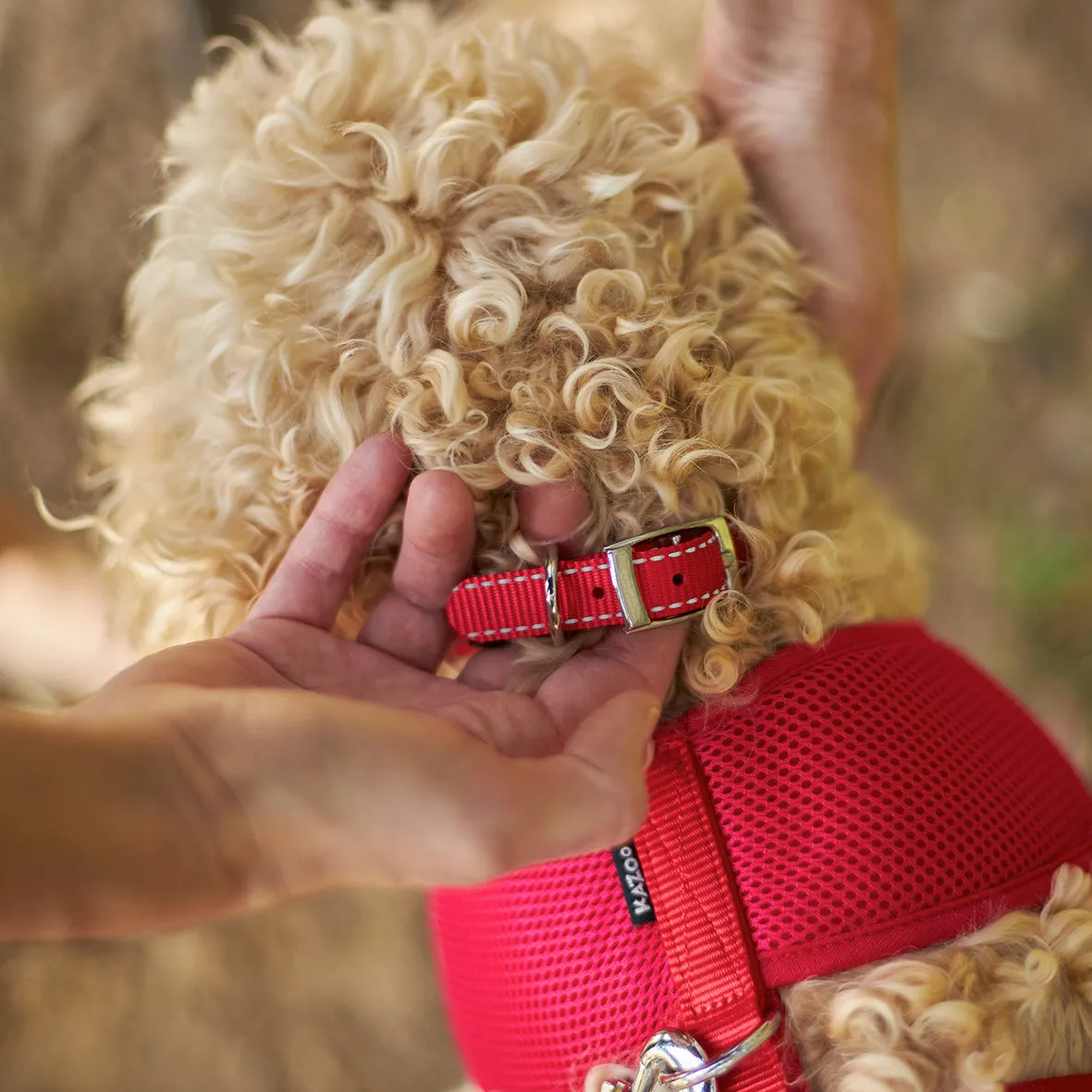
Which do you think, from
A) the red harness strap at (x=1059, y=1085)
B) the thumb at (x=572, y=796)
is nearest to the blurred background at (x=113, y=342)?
the thumb at (x=572, y=796)

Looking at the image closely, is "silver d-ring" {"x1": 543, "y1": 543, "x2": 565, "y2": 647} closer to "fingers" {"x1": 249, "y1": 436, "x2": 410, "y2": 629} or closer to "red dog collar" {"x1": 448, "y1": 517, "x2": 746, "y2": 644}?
"red dog collar" {"x1": 448, "y1": 517, "x2": 746, "y2": 644}

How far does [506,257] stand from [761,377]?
0.56ft

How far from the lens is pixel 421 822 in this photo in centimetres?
43

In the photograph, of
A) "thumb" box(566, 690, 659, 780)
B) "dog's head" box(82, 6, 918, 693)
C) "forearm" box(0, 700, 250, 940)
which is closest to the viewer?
"forearm" box(0, 700, 250, 940)

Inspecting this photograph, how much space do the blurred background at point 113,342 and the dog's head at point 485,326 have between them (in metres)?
0.50

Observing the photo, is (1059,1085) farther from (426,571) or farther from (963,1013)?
(426,571)

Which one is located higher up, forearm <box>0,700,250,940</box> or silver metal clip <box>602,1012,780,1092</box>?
forearm <box>0,700,250,940</box>

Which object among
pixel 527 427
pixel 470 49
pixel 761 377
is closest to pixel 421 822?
pixel 527 427

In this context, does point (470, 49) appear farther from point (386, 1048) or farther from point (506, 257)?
point (386, 1048)

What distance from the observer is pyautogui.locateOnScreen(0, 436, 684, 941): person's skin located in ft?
1.25

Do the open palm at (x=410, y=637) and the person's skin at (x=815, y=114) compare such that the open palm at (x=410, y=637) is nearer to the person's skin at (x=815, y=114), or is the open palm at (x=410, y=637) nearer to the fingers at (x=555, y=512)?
the fingers at (x=555, y=512)

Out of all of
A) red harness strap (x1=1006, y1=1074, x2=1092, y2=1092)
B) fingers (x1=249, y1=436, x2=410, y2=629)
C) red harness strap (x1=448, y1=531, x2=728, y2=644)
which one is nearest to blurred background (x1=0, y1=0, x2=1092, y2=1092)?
fingers (x1=249, y1=436, x2=410, y2=629)

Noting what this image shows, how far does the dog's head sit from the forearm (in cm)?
25

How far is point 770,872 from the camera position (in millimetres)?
566
